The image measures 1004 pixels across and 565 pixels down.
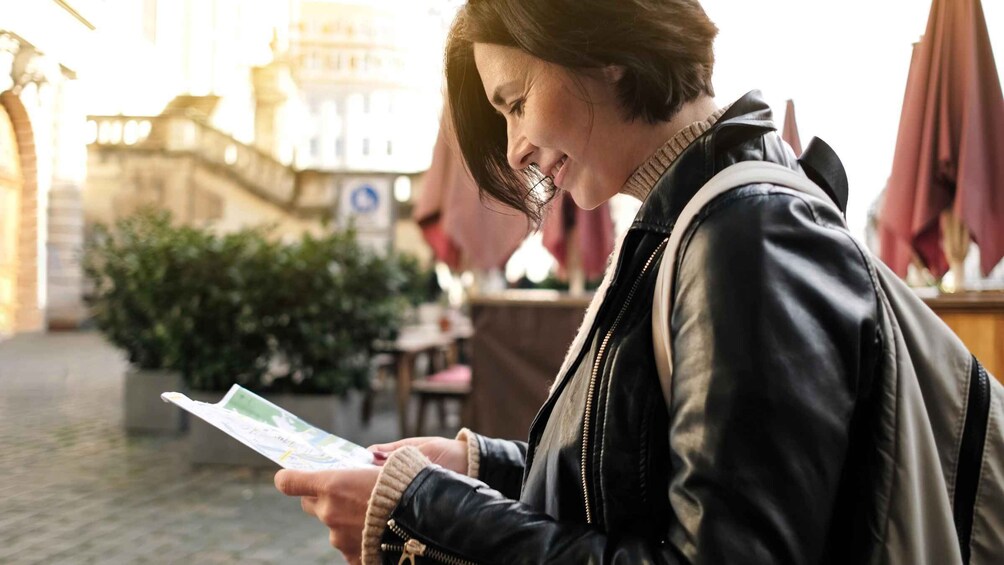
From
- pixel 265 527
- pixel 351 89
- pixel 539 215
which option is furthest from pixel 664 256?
Answer: pixel 351 89

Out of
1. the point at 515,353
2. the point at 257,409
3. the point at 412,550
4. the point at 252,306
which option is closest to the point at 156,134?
the point at 257,409

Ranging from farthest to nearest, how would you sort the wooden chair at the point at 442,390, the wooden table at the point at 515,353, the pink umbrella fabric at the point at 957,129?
1. the wooden chair at the point at 442,390
2. the wooden table at the point at 515,353
3. the pink umbrella fabric at the point at 957,129

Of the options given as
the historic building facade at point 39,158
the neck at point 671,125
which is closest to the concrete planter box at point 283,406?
the historic building facade at point 39,158

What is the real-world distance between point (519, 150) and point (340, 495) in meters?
0.49

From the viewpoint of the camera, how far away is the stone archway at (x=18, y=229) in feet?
5.15

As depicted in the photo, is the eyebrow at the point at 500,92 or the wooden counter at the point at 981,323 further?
the wooden counter at the point at 981,323

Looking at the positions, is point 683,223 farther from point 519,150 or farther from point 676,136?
point 519,150

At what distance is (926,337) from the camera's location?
812mm

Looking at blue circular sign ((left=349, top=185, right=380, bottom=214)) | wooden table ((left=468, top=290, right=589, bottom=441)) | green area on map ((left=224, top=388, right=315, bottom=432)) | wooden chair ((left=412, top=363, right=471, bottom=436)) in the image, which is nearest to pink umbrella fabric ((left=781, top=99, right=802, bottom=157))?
wooden table ((left=468, top=290, right=589, bottom=441))

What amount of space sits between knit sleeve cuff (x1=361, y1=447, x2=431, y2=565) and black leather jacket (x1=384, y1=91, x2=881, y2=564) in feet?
0.04

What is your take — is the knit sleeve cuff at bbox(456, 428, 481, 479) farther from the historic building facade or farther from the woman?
the historic building facade

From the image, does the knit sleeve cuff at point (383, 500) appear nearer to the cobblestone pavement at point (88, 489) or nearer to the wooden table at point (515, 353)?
the cobblestone pavement at point (88, 489)

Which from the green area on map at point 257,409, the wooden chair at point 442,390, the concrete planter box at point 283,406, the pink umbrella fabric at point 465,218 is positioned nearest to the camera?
the green area on map at point 257,409

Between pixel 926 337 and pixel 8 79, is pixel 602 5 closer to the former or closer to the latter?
pixel 926 337
